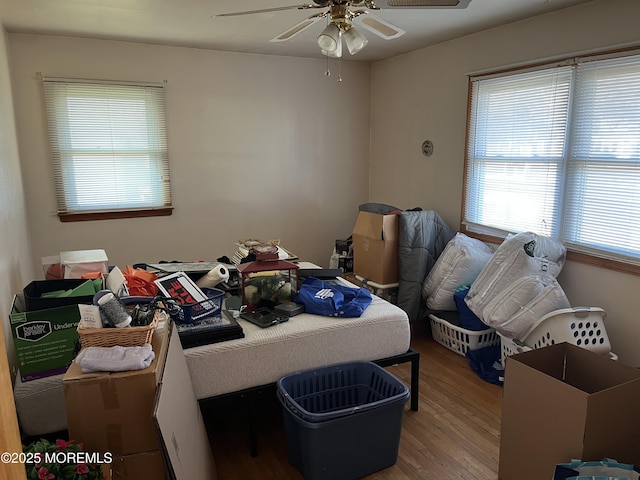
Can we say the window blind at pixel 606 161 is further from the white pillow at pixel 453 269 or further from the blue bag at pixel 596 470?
the blue bag at pixel 596 470

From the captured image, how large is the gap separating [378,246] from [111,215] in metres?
2.43

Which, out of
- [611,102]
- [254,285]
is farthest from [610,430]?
[611,102]

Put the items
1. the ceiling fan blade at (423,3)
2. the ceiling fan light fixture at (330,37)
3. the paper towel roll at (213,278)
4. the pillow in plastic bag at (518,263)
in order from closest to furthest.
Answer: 1. the ceiling fan blade at (423,3)
2. the ceiling fan light fixture at (330,37)
3. the paper towel roll at (213,278)
4. the pillow in plastic bag at (518,263)

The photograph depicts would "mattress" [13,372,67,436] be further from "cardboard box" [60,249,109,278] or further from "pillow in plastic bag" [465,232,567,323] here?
"pillow in plastic bag" [465,232,567,323]

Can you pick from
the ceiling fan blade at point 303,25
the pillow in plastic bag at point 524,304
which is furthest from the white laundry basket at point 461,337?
the ceiling fan blade at point 303,25

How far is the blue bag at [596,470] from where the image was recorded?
5.45ft

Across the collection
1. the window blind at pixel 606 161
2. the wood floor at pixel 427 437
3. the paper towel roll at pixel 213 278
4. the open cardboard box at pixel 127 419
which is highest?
the window blind at pixel 606 161

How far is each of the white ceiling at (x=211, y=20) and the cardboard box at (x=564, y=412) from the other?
2267 millimetres

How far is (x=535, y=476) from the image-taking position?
1.94 m

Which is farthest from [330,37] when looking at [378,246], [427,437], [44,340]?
[427,437]

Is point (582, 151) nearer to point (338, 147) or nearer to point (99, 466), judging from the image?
point (338, 147)

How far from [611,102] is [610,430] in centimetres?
204

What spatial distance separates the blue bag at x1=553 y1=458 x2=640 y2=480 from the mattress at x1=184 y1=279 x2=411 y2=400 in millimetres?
1024

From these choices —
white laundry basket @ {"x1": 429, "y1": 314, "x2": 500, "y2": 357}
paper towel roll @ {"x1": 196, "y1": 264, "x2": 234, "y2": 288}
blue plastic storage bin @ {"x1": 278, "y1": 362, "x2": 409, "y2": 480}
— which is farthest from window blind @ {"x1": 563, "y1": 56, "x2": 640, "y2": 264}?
paper towel roll @ {"x1": 196, "y1": 264, "x2": 234, "y2": 288}
